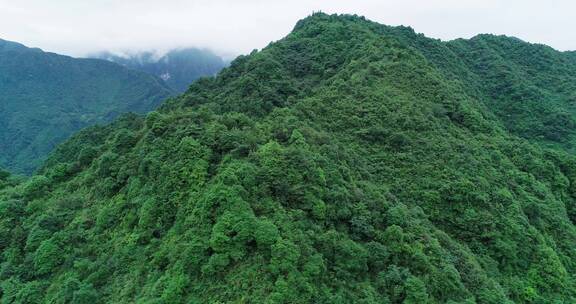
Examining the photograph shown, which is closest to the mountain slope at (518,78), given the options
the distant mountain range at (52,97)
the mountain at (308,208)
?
the mountain at (308,208)

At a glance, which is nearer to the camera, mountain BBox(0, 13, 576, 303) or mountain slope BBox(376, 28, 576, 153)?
mountain BBox(0, 13, 576, 303)

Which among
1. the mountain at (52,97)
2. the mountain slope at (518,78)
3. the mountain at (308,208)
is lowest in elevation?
the mountain at (52,97)

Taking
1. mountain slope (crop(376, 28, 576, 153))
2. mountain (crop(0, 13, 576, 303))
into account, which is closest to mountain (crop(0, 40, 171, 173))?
mountain (crop(0, 13, 576, 303))

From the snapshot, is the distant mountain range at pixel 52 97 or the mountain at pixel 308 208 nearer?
the mountain at pixel 308 208

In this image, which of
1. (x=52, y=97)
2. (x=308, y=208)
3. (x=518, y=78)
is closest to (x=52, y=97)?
(x=52, y=97)

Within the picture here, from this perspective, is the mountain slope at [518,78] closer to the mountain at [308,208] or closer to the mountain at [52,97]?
the mountain at [308,208]

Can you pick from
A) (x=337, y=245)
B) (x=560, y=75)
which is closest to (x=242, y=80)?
(x=337, y=245)

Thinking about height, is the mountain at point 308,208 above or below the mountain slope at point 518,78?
below

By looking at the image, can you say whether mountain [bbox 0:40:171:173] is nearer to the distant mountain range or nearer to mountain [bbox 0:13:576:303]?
the distant mountain range
